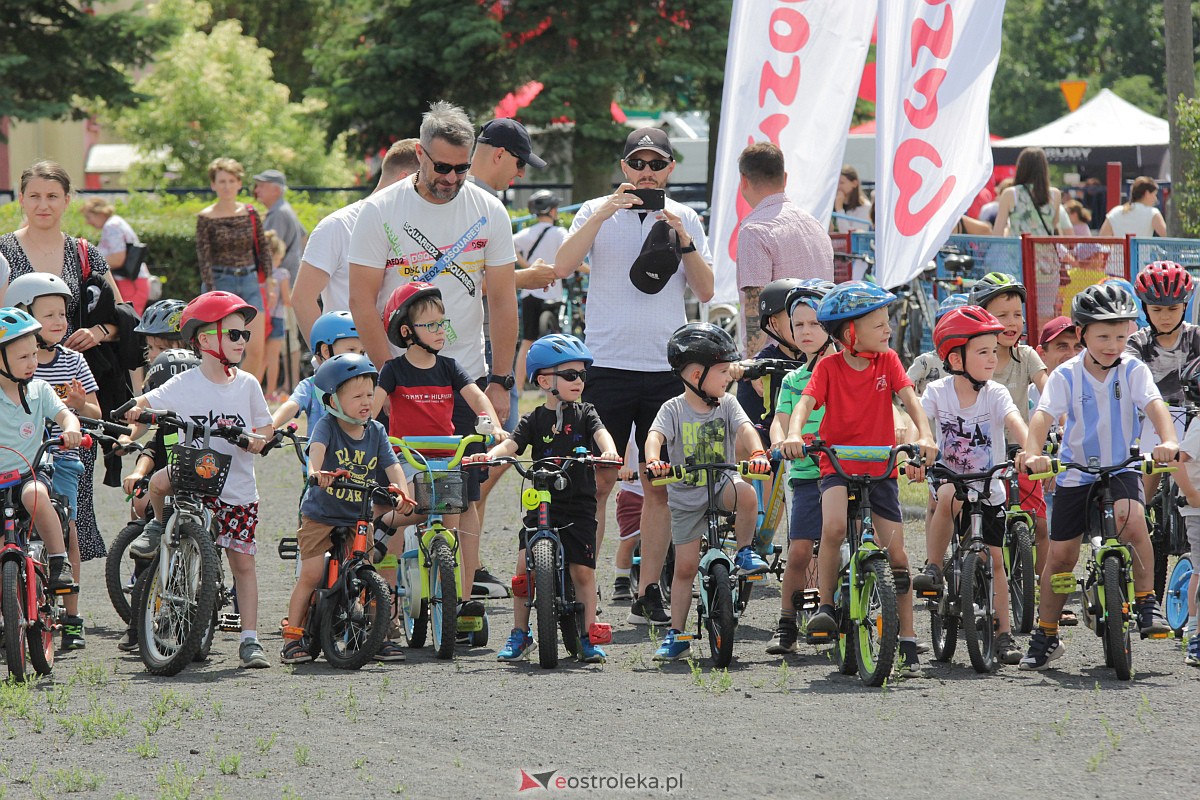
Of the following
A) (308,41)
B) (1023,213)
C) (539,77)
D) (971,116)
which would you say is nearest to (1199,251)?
(971,116)

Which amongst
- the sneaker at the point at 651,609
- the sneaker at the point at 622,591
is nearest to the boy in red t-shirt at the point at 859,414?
the sneaker at the point at 651,609

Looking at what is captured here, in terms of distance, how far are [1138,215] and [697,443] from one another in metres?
11.4

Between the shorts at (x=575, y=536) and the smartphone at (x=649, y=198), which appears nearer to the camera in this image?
the shorts at (x=575, y=536)

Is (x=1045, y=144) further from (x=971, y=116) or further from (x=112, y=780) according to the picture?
(x=112, y=780)

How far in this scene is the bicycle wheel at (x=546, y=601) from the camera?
304 inches

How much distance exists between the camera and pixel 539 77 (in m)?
29.5

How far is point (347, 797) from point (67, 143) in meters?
51.4

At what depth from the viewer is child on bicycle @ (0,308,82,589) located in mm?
7918

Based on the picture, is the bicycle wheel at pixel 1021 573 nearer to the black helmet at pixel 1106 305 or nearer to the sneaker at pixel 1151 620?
the sneaker at pixel 1151 620

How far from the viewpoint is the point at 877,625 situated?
24.5 feet

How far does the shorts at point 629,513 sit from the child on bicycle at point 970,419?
1923 mm

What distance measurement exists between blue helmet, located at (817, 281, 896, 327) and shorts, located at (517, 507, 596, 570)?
1.45 m

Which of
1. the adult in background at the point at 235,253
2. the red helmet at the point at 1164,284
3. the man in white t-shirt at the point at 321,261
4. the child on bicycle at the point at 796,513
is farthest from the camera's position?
the adult in background at the point at 235,253

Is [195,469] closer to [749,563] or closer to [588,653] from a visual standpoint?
[588,653]
